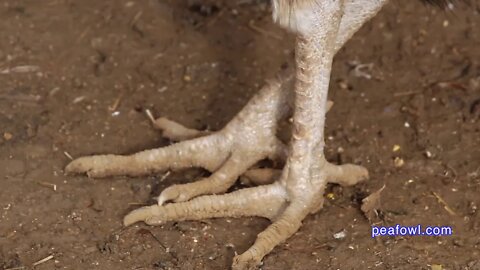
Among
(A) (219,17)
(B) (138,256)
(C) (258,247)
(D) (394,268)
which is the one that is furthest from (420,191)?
→ (A) (219,17)

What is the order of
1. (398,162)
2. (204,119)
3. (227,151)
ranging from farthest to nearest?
(204,119) < (398,162) < (227,151)

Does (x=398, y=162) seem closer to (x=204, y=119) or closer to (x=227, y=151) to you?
(x=227, y=151)

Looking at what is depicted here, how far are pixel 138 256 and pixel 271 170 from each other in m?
0.68

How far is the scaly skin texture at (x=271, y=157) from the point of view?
10.8ft

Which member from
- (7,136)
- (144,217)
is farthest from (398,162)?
(7,136)

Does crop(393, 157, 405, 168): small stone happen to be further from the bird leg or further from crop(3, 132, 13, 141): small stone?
crop(3, 132, 13, 141): small stone

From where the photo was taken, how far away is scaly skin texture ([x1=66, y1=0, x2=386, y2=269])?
3.28m

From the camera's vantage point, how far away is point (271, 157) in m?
3.73

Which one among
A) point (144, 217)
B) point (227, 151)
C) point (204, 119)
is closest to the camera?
point (144, 217)

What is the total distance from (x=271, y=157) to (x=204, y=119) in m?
0.51

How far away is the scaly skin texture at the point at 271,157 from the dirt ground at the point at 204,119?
6cm

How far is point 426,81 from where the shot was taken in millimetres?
4375

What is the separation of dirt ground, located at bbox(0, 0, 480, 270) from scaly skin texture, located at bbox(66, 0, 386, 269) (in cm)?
6

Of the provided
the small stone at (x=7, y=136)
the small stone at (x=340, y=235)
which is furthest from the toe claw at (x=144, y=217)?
the small stone at (x=7, y=136)
